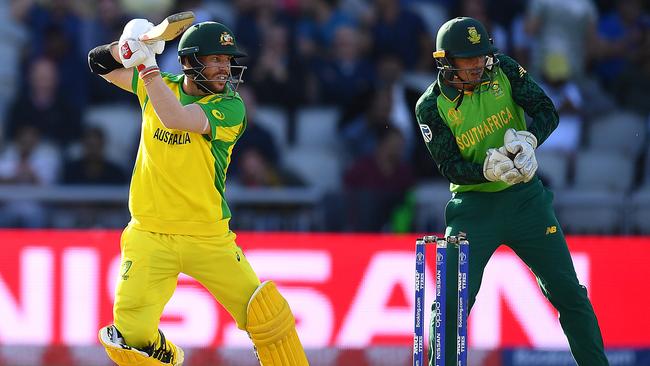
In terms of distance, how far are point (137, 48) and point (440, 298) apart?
1.79m

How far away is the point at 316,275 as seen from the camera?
818 cm

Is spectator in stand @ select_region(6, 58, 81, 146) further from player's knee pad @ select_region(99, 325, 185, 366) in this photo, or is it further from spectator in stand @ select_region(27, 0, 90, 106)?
player's knee pad @ select_region(99, 325, 185, 366)

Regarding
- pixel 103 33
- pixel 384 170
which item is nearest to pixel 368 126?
pixel 384 170

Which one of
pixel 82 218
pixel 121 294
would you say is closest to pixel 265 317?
pixel 121 294

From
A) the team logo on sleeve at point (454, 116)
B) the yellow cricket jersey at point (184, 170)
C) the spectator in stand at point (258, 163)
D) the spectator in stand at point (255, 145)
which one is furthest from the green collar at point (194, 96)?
the spectator in stand at point (255, 145)

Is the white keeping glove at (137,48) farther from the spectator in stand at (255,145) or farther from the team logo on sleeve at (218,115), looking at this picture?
the spectator in stand at (255,145)

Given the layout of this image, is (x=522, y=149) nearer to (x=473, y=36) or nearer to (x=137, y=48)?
(x=473, y=36)

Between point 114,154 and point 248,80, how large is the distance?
52.9 inches

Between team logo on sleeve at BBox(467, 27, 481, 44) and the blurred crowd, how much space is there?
12.3ft

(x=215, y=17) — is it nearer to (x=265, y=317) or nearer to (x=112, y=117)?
(x=112, y=117)

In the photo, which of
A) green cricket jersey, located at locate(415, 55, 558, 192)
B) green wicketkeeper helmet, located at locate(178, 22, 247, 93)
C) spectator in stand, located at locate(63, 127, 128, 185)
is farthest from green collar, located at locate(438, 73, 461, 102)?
spectator in stand, located at locate(63, 127, 128, 185)

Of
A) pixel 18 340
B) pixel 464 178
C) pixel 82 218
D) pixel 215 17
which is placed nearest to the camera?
pixel 464 178

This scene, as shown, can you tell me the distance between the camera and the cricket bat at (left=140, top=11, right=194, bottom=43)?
212 inches

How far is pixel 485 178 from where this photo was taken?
5836mm
